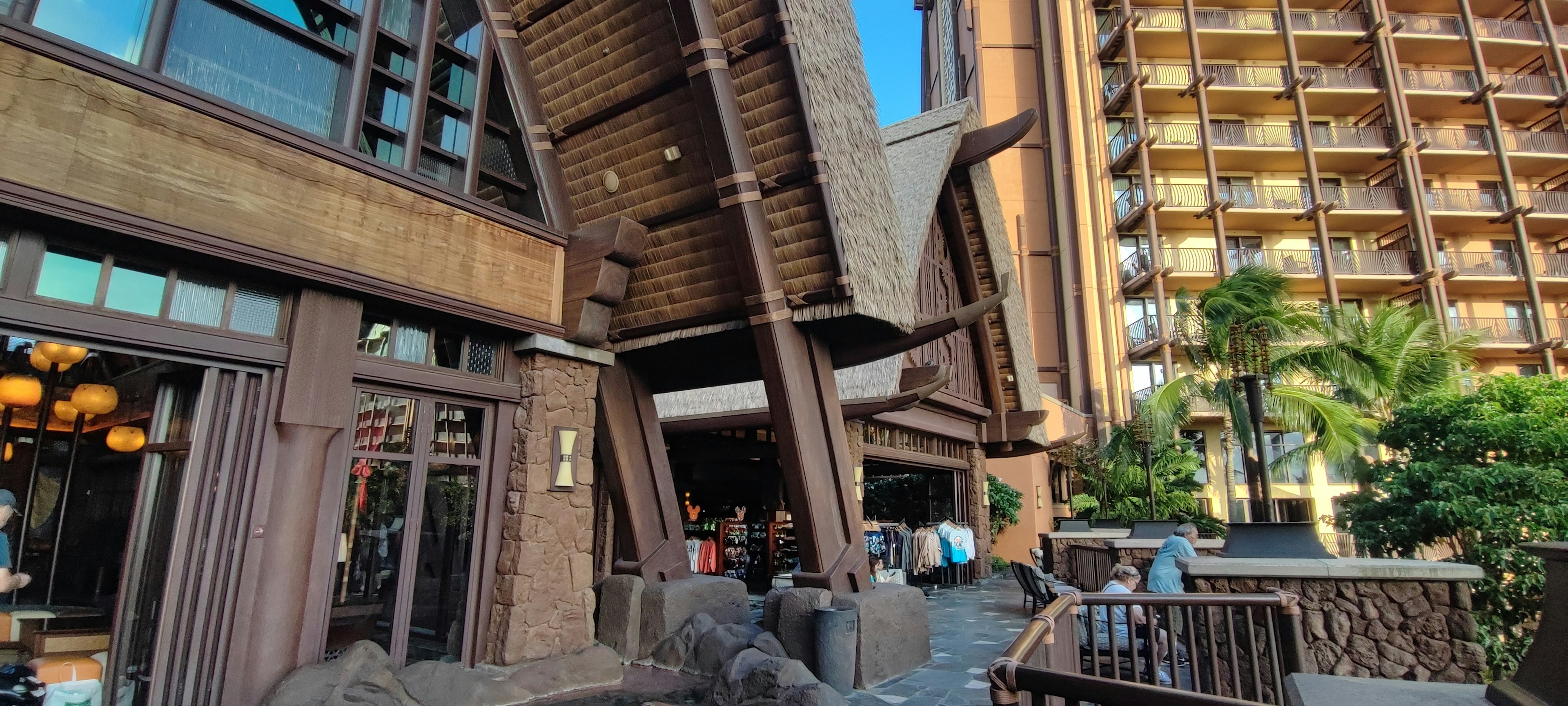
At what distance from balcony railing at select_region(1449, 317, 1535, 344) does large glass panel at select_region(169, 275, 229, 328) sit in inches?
1177

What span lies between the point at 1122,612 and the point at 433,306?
651 cm

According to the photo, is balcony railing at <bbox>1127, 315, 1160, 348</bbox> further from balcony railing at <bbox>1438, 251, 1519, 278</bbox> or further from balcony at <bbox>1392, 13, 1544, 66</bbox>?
balcony at <bbox>1392, 13, 1544, 66</bbox>

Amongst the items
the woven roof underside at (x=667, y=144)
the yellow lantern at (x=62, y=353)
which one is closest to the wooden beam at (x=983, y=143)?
the woven roof underside at (x=667, y=144)

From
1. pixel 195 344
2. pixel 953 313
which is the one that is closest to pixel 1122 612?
pixel 953 313

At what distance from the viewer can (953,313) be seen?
6781mm

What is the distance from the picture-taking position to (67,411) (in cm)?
499

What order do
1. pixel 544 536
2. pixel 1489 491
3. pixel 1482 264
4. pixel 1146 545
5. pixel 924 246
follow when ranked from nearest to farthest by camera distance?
pixel 544 536
pixel 1489 491
pixel 1146 545
pixel 924 246
pixel 1482 264

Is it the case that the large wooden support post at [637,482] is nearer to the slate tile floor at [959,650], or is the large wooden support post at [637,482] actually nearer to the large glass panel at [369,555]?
the large glass panel at [369,555]

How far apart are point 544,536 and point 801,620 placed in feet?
7.00

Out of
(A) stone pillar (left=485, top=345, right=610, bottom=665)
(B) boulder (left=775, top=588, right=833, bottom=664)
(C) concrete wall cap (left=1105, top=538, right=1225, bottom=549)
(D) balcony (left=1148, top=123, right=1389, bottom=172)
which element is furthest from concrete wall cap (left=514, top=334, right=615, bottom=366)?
(D) balcony (left=1148, top=123, right=1389, bottom=172)

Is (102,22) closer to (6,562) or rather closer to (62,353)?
(62,353)

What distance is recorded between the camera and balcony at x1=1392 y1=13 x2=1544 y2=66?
982 inches

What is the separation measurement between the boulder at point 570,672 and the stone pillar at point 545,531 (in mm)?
148

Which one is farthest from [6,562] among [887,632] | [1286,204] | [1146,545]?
[1286,204]
